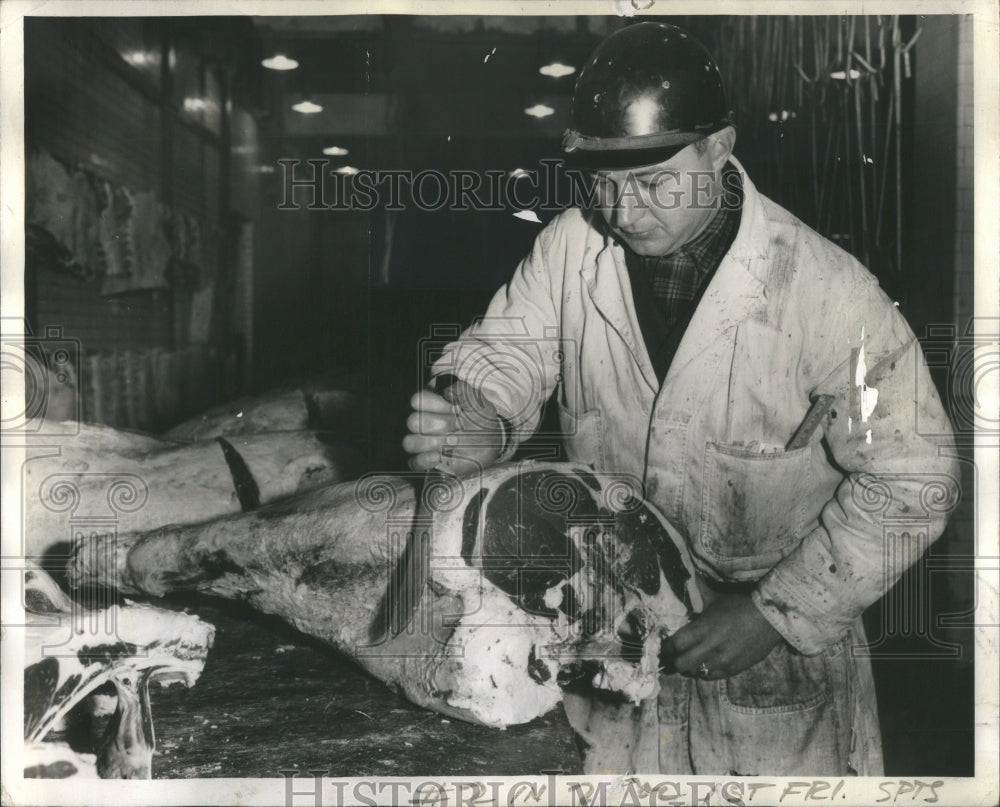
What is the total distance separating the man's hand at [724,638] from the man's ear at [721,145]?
3.89ft

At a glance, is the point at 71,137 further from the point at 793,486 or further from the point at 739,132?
the point at 793,486

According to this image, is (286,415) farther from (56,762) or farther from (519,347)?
(56,762)

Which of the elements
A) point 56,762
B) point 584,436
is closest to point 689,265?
point 584,436

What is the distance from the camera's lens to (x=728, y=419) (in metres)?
2.49

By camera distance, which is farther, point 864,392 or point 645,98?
point 864,392

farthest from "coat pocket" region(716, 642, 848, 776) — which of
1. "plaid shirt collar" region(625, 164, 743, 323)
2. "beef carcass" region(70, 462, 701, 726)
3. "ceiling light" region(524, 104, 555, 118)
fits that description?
"ceiling light" region(524, 104, 555, 118)

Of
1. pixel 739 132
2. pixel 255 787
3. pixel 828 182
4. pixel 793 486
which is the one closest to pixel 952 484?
pixel 793 486

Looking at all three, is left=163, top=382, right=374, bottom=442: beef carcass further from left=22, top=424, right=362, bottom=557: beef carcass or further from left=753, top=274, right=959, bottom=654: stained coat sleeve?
left=753, top=274, right=959, bottom=654: stained coat sleeve

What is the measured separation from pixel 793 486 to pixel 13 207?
2.40 meters

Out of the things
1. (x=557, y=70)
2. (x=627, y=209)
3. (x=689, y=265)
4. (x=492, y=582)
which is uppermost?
(x=557, y=70)

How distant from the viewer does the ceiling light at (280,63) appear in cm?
295

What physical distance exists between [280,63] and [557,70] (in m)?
0.92

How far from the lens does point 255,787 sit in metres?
2.36

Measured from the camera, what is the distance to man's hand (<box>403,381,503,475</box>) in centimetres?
246
